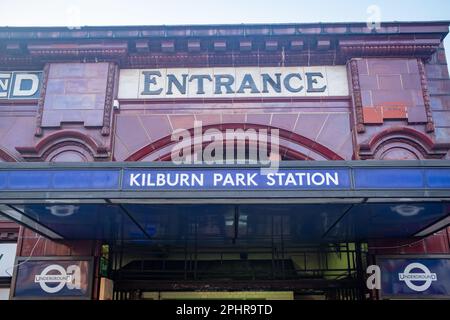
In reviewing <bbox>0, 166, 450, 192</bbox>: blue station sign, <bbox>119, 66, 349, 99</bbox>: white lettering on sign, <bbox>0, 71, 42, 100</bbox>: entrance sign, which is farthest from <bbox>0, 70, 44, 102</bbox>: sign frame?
<bbox>0, 166, 450, 192</bbox>: blue station sign

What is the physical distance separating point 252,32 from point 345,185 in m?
4.62

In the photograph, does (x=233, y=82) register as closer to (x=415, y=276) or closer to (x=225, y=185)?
(x=225, y=185)

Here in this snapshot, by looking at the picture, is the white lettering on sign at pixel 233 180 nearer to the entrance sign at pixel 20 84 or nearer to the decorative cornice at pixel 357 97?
the decorative cornice at pixel 357 97

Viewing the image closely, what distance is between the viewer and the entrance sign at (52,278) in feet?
28.6

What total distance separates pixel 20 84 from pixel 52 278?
4.11 meters

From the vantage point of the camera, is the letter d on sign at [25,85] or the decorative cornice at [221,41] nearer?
the decorative cornice at [221,41]

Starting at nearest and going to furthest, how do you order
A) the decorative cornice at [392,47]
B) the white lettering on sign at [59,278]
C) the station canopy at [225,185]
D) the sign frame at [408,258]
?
the station canopy at [225,185], the sign frame at [408,258], the white lettering on sign at [59,278], the decorative cornice at [392,47]

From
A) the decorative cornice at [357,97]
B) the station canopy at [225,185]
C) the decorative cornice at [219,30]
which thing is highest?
the decorative cornice at [219,30]

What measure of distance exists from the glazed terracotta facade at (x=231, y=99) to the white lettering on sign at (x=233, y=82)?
144 millimetres

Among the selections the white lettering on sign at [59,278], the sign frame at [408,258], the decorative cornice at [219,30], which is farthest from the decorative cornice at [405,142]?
the white lettering on sign at [59,278]

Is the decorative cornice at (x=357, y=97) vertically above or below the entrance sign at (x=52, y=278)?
above

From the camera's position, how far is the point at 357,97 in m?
9.72

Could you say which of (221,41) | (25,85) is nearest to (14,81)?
(25,85)

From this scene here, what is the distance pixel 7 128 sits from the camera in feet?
32.4
